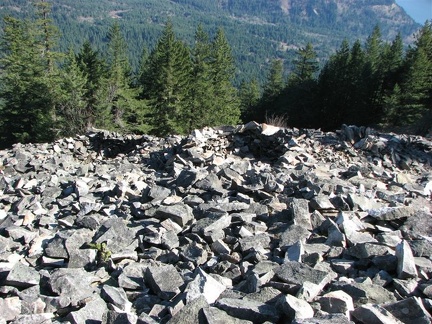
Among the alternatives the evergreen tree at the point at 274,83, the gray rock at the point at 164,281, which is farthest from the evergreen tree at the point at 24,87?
the evergreen tree at the point at 274,83

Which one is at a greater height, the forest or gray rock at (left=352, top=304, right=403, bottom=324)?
gray rock at (left=352, top=304, right=403, bottom=324)

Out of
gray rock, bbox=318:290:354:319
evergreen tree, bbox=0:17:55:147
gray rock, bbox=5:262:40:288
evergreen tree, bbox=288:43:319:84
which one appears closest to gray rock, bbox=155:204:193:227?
gray rock, bbox=5:262:40:288

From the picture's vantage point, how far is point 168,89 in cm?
3172

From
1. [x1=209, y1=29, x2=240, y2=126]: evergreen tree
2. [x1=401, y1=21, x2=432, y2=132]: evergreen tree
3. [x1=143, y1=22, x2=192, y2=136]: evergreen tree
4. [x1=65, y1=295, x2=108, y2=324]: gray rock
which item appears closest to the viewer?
[x1=65, y1=295, x2=108, y2=324]: gray rock

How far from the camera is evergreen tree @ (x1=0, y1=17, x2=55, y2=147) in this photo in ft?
93.7

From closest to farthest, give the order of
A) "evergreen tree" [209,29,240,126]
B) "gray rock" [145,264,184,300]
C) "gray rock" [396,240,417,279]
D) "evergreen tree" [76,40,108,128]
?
"gray rock" [396,240,417,279]
"gray rock" [145,264,184,300]
"evergreen tree" [76,40,108,128]
"evergreen tree" [209,29,240,126]

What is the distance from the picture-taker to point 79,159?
15453 mm

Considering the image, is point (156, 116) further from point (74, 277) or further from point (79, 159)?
point (74, 277)

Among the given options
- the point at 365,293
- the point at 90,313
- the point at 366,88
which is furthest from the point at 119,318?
the point at 366,88

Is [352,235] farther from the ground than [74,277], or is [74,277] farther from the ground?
[352,235]

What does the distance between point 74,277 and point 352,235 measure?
12.6ft

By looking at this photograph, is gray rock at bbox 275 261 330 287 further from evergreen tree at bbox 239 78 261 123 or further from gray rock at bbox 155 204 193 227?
evergreen tree at bbox 239 78 261 123

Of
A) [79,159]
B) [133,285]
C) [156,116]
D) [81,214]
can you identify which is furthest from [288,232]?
[156,116]

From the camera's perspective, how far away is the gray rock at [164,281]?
14.3 feet
